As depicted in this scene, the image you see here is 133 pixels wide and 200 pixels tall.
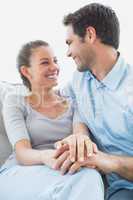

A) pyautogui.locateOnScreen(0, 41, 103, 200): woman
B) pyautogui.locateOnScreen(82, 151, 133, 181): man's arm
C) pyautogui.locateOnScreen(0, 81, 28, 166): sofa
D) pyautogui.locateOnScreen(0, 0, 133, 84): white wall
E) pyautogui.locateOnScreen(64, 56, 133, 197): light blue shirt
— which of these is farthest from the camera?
pyautogui.locateOnScreen(0, 0, 133, 84): white wall

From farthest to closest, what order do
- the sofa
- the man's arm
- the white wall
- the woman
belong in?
the white wall → the sofa → the man's arm → the woman

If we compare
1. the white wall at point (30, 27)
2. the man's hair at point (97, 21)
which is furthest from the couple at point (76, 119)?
the white wall at point (30, 27)

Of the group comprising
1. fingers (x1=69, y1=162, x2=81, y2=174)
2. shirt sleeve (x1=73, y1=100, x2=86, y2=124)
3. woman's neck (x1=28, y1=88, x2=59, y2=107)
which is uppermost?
woman's neck (x1=28, y1=88, x2=59, y2=107)

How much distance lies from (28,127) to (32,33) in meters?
0.69

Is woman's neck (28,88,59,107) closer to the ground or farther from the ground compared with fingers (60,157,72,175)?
farther from the ground

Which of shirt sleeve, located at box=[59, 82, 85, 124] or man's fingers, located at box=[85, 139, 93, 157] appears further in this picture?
shirt sleeve, located at box=[59, 82, 85, 124]

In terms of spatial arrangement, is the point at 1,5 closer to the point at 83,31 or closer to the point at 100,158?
the point at 83,31

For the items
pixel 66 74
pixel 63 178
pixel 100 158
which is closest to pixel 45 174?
pixel 63 178

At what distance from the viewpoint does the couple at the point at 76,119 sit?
45.8 inches

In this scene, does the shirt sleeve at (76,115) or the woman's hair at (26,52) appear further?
the woman's hair at (26,52)

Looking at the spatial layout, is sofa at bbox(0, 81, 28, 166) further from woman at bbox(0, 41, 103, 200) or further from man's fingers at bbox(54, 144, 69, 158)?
man's fingers at bbox(54, 144, 69, 158)

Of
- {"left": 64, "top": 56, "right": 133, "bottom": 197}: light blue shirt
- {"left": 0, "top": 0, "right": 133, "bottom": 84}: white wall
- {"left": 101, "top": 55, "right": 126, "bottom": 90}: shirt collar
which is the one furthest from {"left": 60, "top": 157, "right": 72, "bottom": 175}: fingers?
{"left": 0, "top": 0, "right": 133, "bottom": 84}: white wall

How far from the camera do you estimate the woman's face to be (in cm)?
154

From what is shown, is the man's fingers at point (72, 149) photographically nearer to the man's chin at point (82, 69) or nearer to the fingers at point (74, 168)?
the fingers at point (74, 168)
